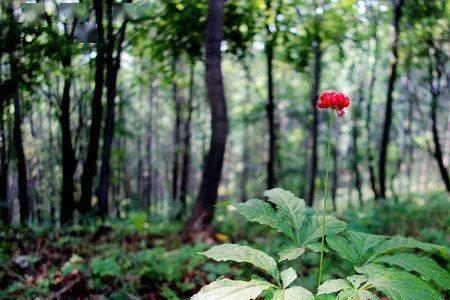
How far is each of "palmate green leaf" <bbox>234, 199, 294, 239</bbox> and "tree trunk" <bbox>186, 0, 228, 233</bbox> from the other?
4.11 meters

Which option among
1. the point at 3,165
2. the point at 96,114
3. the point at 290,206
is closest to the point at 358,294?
the point at 290,206

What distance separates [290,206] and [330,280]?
721 millimetres

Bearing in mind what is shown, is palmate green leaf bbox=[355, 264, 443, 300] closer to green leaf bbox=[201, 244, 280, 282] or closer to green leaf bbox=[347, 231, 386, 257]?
green leaf bbox=[347, 231, 386, 257]

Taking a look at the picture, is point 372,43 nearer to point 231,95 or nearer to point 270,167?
point 270,167

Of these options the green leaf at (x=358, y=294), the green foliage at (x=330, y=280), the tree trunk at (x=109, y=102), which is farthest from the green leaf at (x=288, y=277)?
the tree trunk at (x=109, y=102)

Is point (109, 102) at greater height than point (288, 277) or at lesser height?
greater

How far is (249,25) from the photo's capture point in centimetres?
879

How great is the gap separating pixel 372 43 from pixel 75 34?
55.3 feet

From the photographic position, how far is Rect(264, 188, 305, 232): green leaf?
9.36 feet

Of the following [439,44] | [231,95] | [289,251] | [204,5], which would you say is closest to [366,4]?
[439,44]

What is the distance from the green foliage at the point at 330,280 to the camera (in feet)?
7.09

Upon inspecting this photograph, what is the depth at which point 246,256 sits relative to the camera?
2406 millimetres

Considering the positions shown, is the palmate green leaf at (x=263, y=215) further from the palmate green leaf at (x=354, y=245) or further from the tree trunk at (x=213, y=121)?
the tree trunk at (x=213, y=121)

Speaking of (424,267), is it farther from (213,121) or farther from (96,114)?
(96,114)
